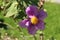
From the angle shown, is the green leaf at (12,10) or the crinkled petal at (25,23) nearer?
the crinkled petal at (25,23)

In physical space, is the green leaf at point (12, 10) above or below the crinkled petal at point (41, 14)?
below

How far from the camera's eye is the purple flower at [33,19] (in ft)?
3.65

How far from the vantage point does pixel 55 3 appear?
7.16m

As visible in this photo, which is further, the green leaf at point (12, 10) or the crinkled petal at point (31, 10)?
the green leaf at point (12, 10)

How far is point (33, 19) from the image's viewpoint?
1.10 metres

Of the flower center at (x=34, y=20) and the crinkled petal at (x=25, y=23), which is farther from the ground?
the flower center at (x=34, y=20)

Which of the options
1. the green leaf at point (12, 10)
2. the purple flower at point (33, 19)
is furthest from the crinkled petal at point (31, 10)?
the green leaf at point (12, 10)

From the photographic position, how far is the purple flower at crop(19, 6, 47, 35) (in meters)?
1.11

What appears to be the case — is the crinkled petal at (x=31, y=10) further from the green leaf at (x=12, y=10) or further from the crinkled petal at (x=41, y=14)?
the green leaf at (x=12, y=10)

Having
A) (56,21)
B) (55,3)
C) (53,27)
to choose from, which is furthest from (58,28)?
(55,3)

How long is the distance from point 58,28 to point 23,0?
3.86 metres

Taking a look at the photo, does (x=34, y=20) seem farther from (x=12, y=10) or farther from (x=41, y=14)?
(x=12, y=10)

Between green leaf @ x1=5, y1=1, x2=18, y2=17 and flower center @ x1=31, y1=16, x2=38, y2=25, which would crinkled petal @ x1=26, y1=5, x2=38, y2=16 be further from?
green leaf @ x1=5, y1=1, x2=18, y2=17

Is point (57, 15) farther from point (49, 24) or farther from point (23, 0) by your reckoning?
point (23, 0)
